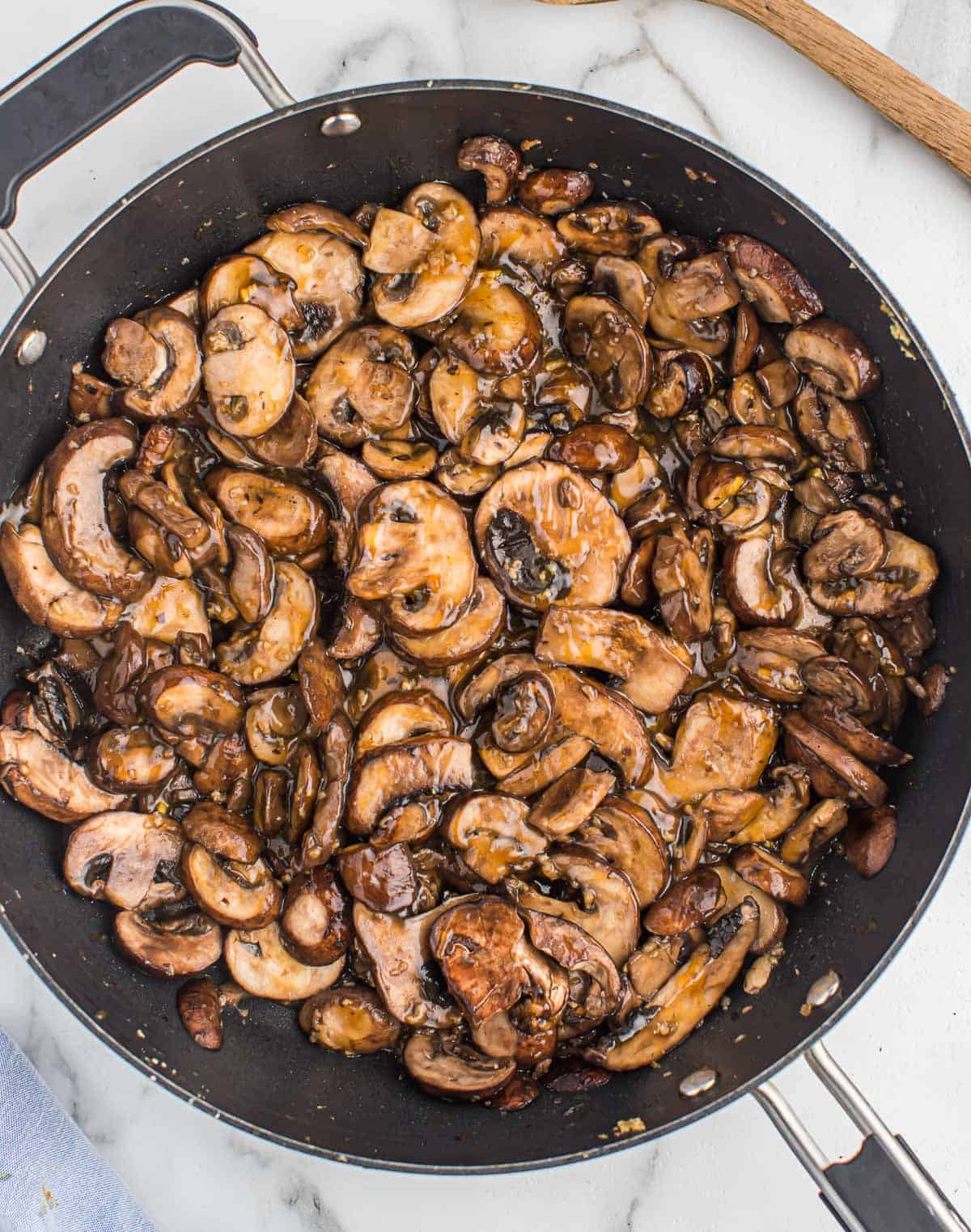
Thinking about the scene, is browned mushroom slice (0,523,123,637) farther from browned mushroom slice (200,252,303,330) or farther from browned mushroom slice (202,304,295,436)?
browned mushroom slice (200,252,303,330)

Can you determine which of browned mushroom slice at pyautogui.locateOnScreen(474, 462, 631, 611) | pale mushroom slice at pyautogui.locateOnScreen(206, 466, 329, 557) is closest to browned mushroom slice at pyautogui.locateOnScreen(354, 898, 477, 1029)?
browned mushroom slice at pyautogui.locateOnScreen(474, 462, 631, 611)

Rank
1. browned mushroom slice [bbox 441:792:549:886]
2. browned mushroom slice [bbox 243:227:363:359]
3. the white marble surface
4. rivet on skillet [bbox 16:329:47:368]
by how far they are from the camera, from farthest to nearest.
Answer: the white marble surface, browned mushroom slice [bbox 243:227:363:359], browned mushroom slice [bbox 441:792:549:886], rivet on skillet [bbox 16:329:47:368]

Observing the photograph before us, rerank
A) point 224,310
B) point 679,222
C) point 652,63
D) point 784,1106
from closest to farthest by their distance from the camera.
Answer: point 784,1106
point 224,310
point 679,222
point 652,63

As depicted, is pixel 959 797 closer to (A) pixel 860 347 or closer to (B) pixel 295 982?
(A) pixel 860 347

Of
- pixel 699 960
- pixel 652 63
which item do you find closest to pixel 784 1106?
pixel 699 960

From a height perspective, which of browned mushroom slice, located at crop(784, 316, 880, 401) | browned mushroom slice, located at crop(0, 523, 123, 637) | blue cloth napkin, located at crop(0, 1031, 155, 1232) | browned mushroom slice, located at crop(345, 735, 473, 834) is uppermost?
browned mushroom slice, located at crop(784, 316, 880, 401)

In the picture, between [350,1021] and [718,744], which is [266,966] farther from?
[718,744]

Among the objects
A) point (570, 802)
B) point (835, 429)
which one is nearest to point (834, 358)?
point (835, 429)

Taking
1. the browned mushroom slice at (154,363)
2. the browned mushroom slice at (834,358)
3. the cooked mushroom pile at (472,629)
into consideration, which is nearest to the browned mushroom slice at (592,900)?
the cooked mushroom pile at (472,629)
